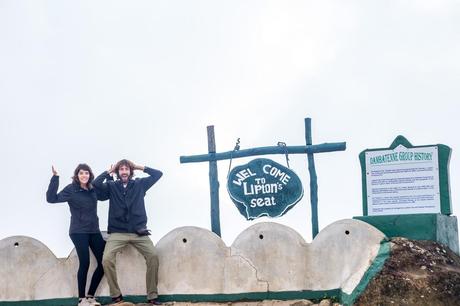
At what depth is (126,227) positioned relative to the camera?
35.4 feet

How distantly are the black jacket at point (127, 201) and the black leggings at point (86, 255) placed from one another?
0.21m

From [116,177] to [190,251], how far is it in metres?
1.27

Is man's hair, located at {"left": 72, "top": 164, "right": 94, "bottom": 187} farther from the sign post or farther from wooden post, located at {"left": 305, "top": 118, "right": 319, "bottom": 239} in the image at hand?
the sign post

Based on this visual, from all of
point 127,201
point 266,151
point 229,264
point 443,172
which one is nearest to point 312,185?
point 266,151

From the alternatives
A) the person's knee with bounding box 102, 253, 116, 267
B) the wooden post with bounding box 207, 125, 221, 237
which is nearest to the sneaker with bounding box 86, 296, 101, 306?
the person's knee with bounding box 102, 253, 116, 267

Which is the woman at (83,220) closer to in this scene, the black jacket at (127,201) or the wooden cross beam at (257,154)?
the black jacket at (127,201)

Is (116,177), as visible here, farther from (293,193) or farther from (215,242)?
(293,193)

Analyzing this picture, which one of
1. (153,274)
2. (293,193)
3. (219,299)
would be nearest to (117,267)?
(153,274)

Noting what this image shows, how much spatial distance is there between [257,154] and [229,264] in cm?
165

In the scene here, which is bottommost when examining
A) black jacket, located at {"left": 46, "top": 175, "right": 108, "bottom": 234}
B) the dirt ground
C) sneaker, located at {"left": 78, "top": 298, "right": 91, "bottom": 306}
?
sneaker, located at {"left": 78, "top": 298, "right": 91, "bottom": 306}

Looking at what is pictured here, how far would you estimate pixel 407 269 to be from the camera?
10.4m

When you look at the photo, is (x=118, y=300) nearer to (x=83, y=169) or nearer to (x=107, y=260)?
(x=107, y=260)

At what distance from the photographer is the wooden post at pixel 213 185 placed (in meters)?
11.6

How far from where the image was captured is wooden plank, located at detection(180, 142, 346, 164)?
11.4 meters
